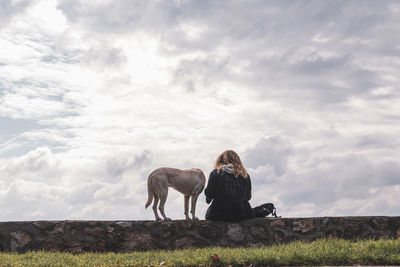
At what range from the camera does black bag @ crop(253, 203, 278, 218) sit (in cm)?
1148

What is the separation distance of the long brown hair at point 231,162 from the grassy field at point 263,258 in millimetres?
2248

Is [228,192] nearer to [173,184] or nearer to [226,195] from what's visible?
[226,195]

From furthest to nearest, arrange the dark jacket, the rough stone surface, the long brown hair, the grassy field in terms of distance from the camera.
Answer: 1. the long brown hair
2. the dark jacket
3. the rough stone surface
4. the grassy field

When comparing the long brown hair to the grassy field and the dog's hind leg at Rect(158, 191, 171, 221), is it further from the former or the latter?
the grassy field

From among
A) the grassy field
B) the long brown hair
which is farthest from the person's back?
the grassy field

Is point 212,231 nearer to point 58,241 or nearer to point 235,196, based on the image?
point 235,196

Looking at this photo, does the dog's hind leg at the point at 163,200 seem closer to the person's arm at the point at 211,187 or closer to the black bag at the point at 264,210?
the person's arm at the point at 211,187

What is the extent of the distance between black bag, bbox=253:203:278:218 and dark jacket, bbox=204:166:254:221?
495mm

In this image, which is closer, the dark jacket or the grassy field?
the grassy field

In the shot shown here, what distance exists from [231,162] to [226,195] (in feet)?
2.70

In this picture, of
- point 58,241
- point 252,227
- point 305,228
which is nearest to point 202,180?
point 252,227

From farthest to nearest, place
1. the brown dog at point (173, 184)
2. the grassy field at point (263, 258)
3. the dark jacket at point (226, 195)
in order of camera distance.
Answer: the dark jacket at point (226, 195) → the brown dog at point (173, 184) → the grassy field at point (263, 258)

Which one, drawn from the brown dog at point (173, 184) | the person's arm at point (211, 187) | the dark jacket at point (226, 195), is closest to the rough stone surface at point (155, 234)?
the dark jacket at point (226, 195)

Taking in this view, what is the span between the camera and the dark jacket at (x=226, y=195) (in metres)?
10.9
